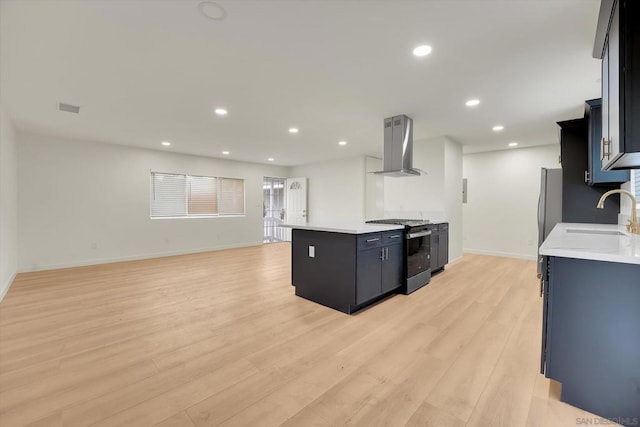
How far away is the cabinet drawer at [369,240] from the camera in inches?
116

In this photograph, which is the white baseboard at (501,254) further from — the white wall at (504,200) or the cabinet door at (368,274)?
the cabinet door at (368,274)

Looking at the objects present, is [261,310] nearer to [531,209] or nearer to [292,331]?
[292,331]

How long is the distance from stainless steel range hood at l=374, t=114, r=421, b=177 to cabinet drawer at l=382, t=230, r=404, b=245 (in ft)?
3.34

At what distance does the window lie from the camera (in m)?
6.55

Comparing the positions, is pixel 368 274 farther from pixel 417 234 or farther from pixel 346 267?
pixel 417 234

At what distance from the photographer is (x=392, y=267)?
3443 mm

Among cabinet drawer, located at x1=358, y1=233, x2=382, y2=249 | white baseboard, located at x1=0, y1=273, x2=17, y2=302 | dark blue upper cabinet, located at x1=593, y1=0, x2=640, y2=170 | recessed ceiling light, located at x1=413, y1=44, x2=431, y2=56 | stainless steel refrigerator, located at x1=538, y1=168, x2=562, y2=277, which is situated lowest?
white baseboard, located at x1=0, y1=273, x2=17, y2=302

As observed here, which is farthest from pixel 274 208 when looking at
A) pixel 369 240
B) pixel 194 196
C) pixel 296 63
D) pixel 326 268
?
pixel 296 63

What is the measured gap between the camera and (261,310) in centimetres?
311

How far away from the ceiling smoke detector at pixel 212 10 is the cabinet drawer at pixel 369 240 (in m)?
2.24

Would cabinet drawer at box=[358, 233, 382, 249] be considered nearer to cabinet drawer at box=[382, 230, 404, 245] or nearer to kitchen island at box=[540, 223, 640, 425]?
cabinet drawer at box=[382, 230, 404, 245]

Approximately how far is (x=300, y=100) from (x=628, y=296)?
3354 millimetres

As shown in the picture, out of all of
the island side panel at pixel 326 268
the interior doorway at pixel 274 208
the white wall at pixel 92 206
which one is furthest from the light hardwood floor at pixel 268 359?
the interior doorway at pixel 274 208

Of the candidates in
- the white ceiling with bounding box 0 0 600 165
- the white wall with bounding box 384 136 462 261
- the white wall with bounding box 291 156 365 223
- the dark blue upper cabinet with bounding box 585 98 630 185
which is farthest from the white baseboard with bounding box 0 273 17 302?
the dark blue upper cabinet with bounding box 585 98 630 185
